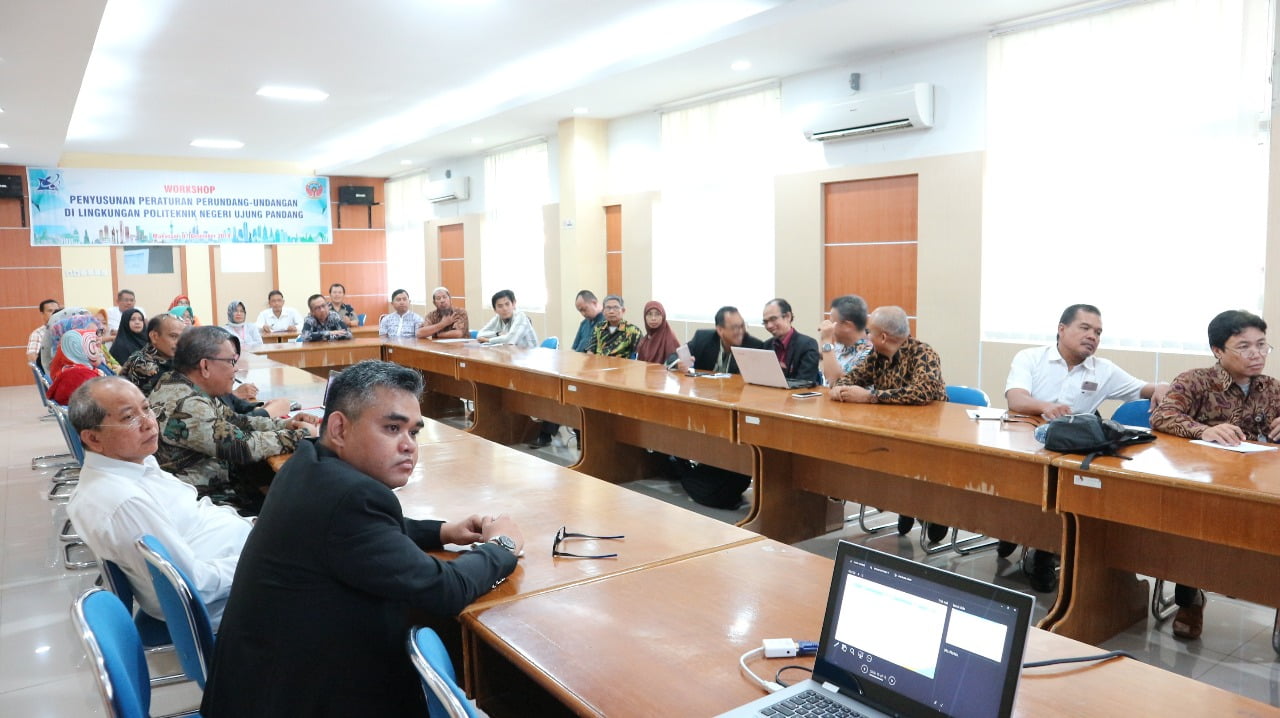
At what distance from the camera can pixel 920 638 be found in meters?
1.30

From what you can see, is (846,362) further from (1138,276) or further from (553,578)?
(553,578)

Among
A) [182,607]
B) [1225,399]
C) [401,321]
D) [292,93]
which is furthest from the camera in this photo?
[401,321]

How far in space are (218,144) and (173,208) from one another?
5.19 feet

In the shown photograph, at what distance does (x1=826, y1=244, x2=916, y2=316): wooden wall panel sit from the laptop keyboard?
5.28 m

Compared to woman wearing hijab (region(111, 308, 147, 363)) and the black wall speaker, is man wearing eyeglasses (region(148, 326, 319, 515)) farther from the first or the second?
the black wall speaker

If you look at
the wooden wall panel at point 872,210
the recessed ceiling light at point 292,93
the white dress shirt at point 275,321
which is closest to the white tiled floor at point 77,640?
the wooden wall panel at point 872,210

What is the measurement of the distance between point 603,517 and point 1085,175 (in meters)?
4.31

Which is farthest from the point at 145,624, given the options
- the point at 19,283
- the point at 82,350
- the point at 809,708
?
the point at 19,283

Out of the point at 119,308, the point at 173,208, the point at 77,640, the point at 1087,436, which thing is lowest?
the point at 77,640

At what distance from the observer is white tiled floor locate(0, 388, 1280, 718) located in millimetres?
2840

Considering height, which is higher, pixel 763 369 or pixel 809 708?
pixel 763 369

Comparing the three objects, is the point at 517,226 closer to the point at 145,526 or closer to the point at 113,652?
the point at 145,526

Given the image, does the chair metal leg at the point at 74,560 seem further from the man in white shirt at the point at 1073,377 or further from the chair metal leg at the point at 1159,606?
the chair metal leg at the point at 1159,606

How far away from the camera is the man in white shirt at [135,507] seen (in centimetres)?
216
